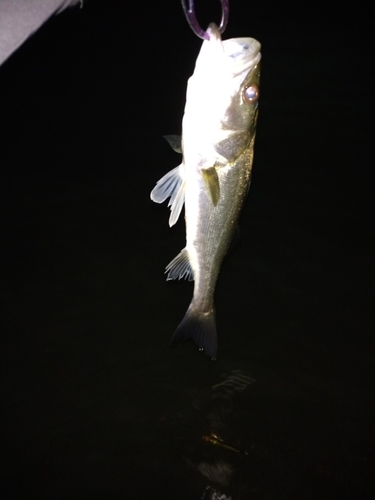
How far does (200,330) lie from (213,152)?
99cm

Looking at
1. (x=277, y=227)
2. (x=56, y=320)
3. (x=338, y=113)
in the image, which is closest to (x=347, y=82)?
(x=338, y=113)

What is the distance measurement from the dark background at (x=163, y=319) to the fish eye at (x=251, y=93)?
2.27 feet

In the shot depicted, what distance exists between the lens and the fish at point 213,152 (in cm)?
140

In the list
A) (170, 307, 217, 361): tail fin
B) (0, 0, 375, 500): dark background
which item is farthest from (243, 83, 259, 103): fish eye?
(170, 307, 217, 361): tail fin

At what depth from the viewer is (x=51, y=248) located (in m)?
4.17

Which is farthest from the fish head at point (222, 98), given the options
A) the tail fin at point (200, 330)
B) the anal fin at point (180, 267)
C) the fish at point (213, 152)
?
the tail fin at point (200, 330)

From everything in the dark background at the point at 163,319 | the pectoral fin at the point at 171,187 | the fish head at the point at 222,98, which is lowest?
the dark background at the point at 163,319

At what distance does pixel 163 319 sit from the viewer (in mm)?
3676

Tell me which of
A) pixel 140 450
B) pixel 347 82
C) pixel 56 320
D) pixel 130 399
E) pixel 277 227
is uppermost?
pixel 347 82

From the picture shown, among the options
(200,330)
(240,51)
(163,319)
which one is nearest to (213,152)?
(240,51)

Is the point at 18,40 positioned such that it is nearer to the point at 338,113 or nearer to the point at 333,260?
the point at 333,260

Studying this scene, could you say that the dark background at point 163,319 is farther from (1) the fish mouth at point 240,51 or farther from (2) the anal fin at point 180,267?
(2) the anal fin at point 180,267

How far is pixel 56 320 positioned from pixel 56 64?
6.83m

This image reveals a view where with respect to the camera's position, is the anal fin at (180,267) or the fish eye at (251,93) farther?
the anal fin at (180,267)
